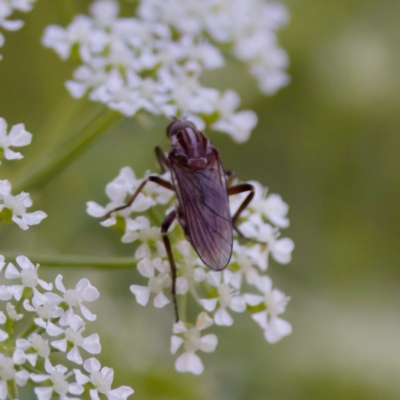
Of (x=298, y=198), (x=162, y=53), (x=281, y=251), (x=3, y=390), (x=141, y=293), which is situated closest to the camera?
(x=3, y=390)

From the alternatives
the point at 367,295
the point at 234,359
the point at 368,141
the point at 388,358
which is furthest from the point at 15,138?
the point at 368,141

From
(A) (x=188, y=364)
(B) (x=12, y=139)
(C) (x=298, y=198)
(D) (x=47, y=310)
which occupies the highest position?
(B) (x=12, y=139)

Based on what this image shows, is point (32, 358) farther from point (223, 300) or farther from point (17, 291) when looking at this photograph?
point (223, 300)

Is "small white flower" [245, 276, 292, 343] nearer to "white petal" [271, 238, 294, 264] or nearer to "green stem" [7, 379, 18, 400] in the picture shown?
"white petal" [271, 238, 294, 264]

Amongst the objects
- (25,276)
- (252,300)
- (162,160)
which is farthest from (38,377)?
(162,160)

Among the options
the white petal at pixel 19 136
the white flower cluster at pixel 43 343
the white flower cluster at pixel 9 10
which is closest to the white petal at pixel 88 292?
the white flower cluster at pixel 43 343

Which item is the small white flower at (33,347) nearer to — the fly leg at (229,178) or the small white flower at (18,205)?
the small white flower at (18,205)
